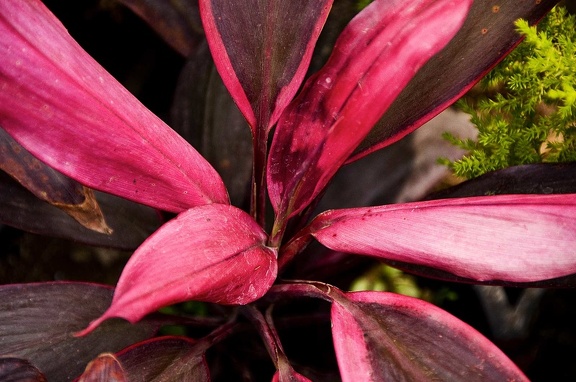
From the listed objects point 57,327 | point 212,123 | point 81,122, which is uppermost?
point 81,122

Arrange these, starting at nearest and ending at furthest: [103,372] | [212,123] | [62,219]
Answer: [103,372]
[62,219]
[212,123]

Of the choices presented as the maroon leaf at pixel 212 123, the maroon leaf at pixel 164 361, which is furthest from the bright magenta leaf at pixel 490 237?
the maroon leaf at pixel 212 123

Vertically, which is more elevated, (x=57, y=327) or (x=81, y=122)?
(x=81, y=122)

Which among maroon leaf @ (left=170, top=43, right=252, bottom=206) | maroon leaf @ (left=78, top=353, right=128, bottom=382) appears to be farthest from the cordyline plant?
maroon leaf @ (left=170, top=43, right=252, bottom=206)

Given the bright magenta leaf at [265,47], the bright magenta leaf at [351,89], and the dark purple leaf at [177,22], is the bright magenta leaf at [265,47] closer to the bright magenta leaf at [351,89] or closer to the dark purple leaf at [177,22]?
the bright magenta leaf at [351,89]

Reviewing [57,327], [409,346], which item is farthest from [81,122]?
[409,346]

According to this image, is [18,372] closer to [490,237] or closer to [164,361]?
[164,361]
